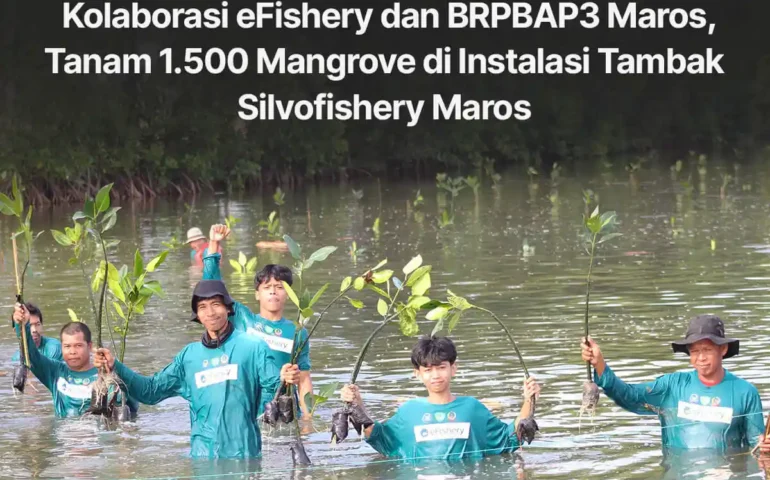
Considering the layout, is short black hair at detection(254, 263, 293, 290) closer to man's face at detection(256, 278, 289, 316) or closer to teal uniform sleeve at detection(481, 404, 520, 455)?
man's face at detection(256, 278, 289, 316)

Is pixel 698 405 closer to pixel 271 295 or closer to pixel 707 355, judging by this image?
pixel 707 355

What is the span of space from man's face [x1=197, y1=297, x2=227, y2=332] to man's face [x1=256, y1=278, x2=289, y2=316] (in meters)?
1.91

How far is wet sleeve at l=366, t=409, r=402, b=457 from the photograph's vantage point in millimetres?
11595

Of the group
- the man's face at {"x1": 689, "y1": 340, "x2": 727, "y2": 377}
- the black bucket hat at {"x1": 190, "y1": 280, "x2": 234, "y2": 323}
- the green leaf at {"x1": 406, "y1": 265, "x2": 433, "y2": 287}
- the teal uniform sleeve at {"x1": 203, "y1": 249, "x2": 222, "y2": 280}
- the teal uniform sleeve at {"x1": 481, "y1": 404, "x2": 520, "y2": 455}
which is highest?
the teal uniform sleeve at {"x1": 203, "y1": 249, "x2": 222, "y2": 280}

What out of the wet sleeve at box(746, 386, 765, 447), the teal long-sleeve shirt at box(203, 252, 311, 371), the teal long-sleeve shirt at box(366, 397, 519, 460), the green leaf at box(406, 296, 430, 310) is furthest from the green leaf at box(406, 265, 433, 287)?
the teal long-sleeve shirt at box(203, 252, 311, 371)

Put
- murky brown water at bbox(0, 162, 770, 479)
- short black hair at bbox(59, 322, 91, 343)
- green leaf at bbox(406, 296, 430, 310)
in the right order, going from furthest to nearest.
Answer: short black hair at bbox(59, 322, 91, 343), murky brown water at bbox(0, 162, 770, 479), green leaf at bbox(406, 296, 430, 310)

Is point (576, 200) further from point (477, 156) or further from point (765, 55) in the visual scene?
point (765, 55)

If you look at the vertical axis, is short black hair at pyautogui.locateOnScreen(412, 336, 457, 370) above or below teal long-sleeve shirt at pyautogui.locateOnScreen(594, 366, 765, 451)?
above

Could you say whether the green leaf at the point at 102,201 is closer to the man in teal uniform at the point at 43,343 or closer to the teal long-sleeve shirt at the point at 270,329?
the teal long-sleeve shirt at the point at 270,329

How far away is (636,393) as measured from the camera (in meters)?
11.6

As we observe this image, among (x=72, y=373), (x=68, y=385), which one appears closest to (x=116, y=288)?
(x=72, y=373)

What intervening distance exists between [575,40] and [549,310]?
58.1 meters

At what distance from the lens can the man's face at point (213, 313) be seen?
11.4m

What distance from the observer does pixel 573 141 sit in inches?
3169
